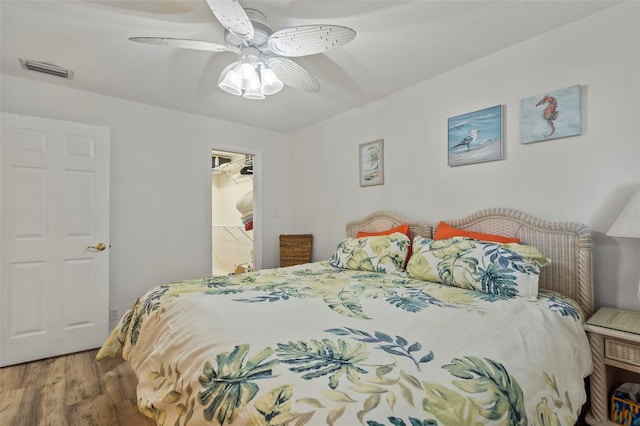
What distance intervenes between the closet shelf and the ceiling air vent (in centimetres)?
317

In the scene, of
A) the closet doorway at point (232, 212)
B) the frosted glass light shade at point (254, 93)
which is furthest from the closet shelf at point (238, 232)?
the frosted glass light shade at point (254, 93)

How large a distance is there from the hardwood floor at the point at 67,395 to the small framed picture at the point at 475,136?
9.17 feet

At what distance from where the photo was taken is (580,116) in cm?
187

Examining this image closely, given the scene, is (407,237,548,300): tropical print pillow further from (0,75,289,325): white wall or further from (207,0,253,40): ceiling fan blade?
(0,75,289,325): white wall

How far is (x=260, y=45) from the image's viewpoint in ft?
6.14

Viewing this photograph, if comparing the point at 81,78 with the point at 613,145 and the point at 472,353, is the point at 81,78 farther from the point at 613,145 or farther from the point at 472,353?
the point at 613,145

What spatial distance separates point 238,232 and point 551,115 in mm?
4727

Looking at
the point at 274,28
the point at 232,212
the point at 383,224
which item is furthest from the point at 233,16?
the point at 232,212

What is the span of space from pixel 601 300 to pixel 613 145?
0.91m

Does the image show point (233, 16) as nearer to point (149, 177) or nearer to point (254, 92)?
point (254, 92)

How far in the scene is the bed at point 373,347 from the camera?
30.2 inches

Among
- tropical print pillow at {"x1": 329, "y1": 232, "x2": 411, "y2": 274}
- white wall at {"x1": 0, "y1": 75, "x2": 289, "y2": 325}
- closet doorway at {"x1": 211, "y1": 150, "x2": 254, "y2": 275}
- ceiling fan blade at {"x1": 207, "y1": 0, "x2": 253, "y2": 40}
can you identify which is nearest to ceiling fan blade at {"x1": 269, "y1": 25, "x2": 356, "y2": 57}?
ceiling fan blade at {"x1": 207, "y1": 0, "x2": 253, "y2": 40}

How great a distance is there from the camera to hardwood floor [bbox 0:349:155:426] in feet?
5.75

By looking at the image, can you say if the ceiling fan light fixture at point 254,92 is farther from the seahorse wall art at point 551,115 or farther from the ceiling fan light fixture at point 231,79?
the seahorse wall art at point 551,115
